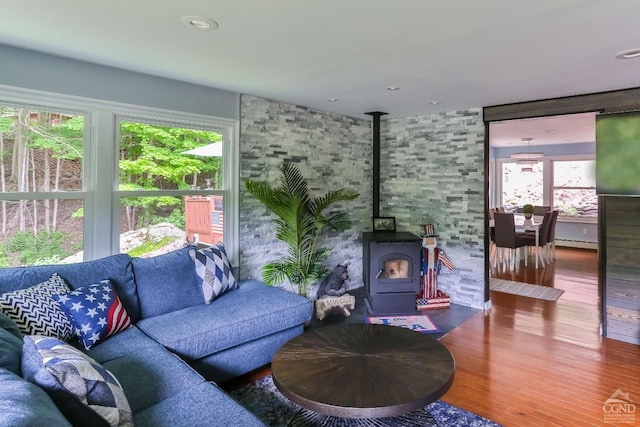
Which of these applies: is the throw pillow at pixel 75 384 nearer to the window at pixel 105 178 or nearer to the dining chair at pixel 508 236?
the window at pixel 105 178

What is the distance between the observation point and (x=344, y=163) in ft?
15.0

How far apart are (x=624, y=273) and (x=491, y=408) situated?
2.07 meters

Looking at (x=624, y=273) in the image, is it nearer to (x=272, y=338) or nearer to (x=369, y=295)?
(x=369, y=295)

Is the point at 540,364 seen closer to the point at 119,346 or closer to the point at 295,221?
the point at 295,221

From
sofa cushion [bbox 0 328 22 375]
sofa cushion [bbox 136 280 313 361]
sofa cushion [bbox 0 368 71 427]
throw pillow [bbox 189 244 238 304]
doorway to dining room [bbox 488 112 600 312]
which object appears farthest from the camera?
doorway to dining room [bbox 488 112 600 312]

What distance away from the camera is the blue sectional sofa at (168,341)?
52.2 inches

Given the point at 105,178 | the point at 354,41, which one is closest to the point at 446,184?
the point at 354,41

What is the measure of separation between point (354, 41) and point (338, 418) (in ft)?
7.27

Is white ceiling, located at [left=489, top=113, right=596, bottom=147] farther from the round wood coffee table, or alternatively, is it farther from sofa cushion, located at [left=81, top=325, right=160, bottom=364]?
sofa cushion, located at [left=81, top=325, right=160, bottom=364]

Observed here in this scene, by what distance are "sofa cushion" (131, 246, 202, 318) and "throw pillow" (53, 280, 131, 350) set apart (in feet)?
0.91

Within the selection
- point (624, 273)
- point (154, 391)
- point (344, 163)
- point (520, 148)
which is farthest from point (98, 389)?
point (520, 148)

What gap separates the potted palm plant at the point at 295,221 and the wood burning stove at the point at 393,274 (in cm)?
47

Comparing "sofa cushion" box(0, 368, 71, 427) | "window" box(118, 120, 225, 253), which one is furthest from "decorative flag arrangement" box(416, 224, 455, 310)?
"sofa cushion" box(0, 368, 71, 427)

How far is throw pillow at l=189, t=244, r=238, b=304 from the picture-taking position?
9.31 feet
